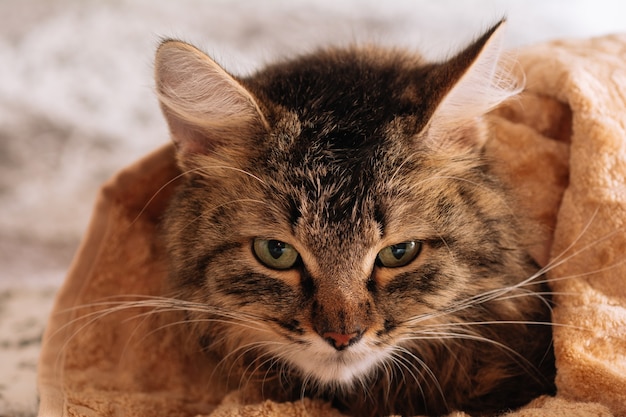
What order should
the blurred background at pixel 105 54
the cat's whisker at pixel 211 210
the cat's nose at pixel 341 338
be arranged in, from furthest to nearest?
the blurred background at pixel 105 54 → the cat's whisker at pixel 211 210 → the cat's nose at pixel 341 338

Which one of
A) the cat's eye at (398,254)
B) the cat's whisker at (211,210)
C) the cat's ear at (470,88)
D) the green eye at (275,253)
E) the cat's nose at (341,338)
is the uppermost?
the cat's ear at (470,88)

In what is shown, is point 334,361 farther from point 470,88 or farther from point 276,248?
point 470,88

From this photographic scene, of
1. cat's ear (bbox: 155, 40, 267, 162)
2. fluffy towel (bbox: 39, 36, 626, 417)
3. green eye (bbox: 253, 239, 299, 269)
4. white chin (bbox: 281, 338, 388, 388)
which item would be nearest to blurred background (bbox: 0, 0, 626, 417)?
fluffy towel (bbox: 39, 36, 626, 417)

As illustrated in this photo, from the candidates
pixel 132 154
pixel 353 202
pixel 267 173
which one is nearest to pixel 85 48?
pixel 132 154

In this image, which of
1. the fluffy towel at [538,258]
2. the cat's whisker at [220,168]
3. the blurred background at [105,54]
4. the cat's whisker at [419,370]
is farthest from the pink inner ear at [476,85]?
the blurred background at [105,54]

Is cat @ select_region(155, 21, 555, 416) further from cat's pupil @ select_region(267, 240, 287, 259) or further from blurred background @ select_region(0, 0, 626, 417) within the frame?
blurred background @ select_region(0, 0, 626, 417)

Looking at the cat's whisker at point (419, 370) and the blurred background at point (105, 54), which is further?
the blurred background at point (105, 54)

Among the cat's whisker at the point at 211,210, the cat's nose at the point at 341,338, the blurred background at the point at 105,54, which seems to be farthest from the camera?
the blurred background at the point at 105,54

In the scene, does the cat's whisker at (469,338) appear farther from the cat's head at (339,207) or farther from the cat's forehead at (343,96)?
the cat's forehead at (343,96)
